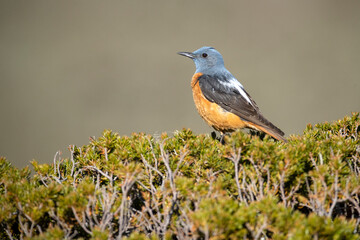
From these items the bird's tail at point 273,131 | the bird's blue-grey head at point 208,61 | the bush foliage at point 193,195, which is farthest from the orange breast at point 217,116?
the bush foliage at point 193,195

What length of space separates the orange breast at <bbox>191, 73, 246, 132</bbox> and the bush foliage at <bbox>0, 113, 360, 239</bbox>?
198 cm

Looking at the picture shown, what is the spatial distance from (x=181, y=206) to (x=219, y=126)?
10.2ft

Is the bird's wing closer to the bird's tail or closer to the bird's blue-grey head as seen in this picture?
the bird's tail

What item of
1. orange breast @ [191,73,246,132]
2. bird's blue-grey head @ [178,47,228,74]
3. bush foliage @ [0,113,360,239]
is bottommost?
bush foliage @ [0,113,360,239]

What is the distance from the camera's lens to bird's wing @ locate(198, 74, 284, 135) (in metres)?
5.30

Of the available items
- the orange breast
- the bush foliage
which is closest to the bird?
the orange breast

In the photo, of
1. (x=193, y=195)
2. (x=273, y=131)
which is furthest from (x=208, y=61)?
(x=193, y=195)

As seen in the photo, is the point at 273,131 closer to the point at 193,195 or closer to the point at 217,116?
the point at 217,116

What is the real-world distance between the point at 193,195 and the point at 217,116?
326 centimetres

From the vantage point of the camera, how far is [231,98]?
18.2ft

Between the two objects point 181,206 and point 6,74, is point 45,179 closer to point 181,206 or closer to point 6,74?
point 181,206

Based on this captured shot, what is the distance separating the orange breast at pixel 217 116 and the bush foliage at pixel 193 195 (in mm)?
1980

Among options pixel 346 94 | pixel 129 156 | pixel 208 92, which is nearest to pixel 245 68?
pixel 346 94

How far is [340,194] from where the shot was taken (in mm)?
2527
